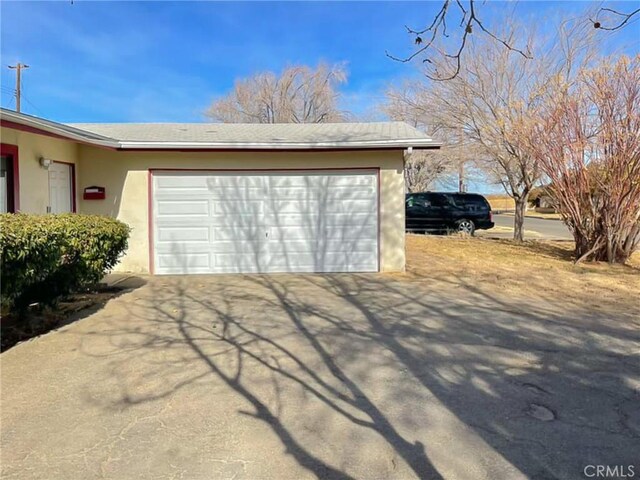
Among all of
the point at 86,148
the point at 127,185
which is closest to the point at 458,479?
the point at 127,185

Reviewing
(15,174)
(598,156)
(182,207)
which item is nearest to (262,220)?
(182,207)

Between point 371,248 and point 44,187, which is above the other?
point 44,187

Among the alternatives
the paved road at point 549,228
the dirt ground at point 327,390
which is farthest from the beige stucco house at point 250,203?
the paved road at point 549,228

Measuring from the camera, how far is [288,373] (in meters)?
4.58

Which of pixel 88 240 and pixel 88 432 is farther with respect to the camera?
pixel 88 240

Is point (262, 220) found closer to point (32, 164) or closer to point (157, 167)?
point (157, 167)

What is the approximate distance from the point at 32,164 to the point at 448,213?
50.6 ft

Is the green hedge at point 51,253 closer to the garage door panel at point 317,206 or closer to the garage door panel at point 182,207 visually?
the garage door panel at point 182,207

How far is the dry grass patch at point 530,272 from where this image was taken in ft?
27.0

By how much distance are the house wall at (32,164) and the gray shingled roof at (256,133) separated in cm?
151

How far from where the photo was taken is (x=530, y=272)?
10.2 m

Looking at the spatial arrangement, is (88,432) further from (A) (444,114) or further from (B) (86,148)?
(A) (444,114)

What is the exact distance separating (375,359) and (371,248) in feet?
18.2
